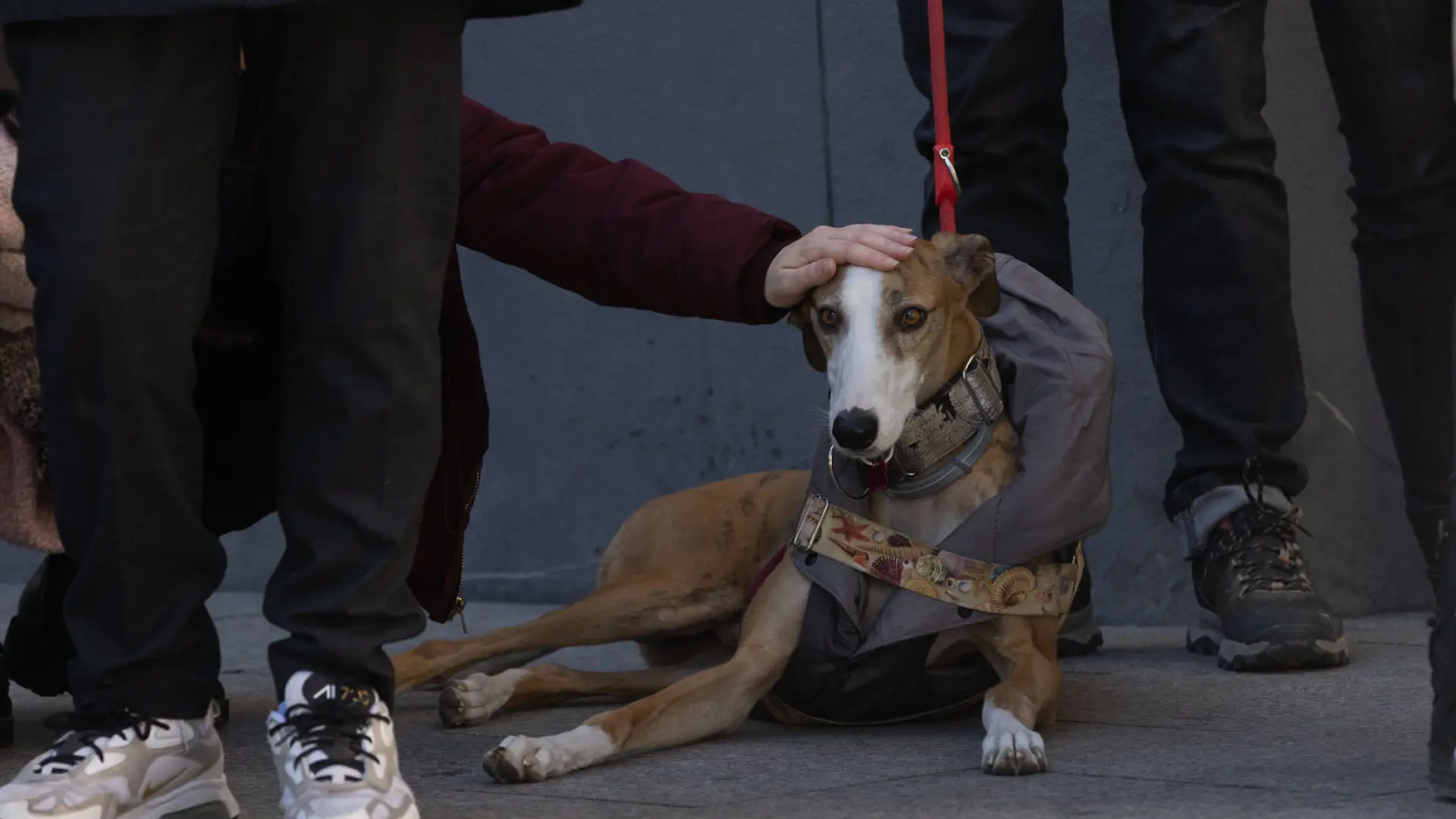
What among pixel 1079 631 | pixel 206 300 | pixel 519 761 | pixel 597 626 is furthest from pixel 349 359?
pixel 1079 631

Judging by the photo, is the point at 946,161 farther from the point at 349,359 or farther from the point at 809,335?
the point at 349,359

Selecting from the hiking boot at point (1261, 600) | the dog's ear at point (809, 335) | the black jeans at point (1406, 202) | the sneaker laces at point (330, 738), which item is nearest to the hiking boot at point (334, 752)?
the sneaker laces at point (330, 738)

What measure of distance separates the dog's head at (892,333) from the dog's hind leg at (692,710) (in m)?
0.29

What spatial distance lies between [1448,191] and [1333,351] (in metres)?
0.68

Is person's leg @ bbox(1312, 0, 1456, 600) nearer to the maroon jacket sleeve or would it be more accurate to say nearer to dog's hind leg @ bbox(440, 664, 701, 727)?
the maroon jacket sleeve

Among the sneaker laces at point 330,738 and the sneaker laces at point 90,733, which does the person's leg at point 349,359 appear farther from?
the sneaker laces at point 90,733

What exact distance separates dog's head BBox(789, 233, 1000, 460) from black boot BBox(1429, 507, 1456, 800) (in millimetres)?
787

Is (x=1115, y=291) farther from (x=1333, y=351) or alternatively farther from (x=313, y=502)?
(x=313, y=502)

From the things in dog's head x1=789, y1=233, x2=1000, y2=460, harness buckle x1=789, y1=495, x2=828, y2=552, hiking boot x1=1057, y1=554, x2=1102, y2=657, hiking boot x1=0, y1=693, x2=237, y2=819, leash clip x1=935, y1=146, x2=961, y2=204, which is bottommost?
hiking boot x1=1057, y1=554, x2=1102, y2=657

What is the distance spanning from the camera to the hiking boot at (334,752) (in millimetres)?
1705

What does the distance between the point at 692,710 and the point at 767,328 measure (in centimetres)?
171

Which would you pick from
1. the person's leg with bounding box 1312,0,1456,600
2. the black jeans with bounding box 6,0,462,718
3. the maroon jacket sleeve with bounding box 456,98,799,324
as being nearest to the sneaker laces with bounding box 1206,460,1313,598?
the person's leg with bounding box 1312,0,1456,600

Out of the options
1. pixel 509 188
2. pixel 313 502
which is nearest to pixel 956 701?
pixel 509 188

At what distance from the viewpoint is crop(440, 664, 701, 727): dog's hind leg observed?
267 cm
